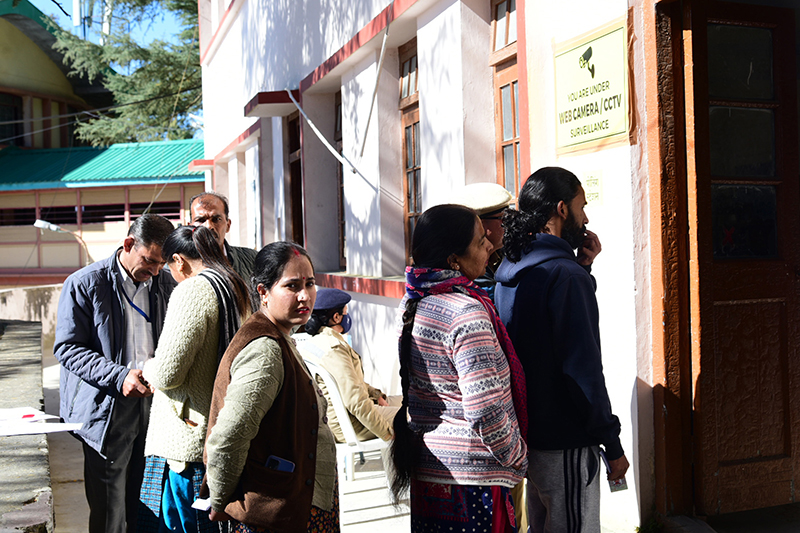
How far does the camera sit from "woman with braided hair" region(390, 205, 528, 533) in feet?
7.34

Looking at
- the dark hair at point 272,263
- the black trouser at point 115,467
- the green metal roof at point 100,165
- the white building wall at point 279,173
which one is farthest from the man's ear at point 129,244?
the green metal roof at point 100,165

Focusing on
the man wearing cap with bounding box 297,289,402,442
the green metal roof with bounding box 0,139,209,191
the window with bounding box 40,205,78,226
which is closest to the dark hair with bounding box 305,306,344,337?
the man wearing cap with bounding box 297,289,402,442

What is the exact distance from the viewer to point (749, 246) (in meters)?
3.82

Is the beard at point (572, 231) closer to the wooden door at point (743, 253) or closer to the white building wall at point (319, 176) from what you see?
the wooden door at point (743, 253)

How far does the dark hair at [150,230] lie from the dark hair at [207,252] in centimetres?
54

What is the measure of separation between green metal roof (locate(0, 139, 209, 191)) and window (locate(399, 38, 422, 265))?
16.1 metres

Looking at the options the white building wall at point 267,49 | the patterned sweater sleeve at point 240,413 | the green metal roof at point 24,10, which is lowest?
the patterned sweater sleeve at point 240,413

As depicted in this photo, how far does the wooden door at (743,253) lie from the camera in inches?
142

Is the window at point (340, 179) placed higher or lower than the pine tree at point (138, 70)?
lower

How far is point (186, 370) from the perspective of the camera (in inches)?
106

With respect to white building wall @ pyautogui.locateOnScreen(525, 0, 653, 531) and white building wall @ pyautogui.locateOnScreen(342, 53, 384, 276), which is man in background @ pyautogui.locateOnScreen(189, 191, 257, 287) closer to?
white building wall @ pyautogui.locateOnScreen(525, 0, 653, 531)

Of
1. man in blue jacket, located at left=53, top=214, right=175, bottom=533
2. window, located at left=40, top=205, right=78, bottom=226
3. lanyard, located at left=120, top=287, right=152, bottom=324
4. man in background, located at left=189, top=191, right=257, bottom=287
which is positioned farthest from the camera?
window, located at left=40, top=205, right=78, bottom=226

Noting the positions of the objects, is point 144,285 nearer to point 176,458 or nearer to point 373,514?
point 176,458

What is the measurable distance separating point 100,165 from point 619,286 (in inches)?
902
